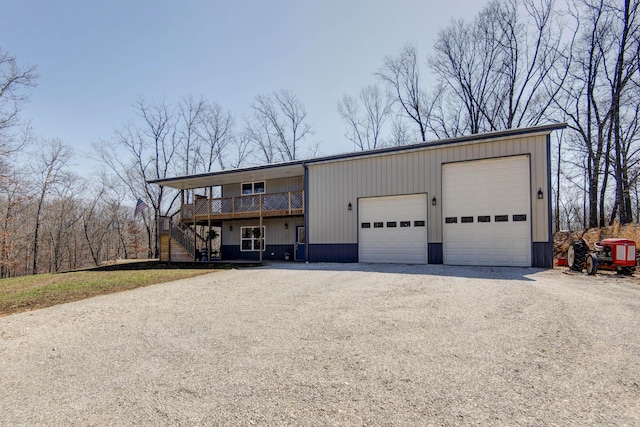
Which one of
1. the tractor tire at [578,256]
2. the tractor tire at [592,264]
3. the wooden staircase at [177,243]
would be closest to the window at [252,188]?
the wooden staircase at [177,243]

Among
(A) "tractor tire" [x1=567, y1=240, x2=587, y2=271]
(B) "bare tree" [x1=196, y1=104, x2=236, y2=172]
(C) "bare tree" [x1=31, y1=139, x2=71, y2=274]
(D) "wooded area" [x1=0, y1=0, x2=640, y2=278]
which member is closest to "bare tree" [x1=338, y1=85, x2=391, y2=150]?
(D) "wooded area" [x1=0, y1=0, x2=640, y2=278]

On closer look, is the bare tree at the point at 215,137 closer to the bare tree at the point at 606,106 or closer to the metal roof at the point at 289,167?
the metal roof at the point at 289,167

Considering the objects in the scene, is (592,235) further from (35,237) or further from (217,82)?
(35,237)

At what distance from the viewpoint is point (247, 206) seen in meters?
17.1

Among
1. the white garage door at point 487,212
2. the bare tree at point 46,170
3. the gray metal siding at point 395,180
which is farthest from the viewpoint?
the bare tree at point 46,170

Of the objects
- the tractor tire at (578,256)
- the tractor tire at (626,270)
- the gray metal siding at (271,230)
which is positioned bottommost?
the tractor tire at (626,270)

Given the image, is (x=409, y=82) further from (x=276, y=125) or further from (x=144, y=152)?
(x=144, y=152)

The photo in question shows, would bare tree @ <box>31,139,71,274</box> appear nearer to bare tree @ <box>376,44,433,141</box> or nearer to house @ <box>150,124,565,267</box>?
house @ <box>150,124,565,267</box>

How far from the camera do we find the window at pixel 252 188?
18.4 metres

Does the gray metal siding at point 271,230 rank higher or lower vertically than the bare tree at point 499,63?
lower

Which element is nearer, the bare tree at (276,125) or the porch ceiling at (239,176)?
the porch ceiling at (239,176)

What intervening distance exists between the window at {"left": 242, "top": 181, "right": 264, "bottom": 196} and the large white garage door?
7.17 m

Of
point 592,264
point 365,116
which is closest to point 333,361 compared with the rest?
point 592,264

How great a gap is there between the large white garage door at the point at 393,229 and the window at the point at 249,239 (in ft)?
24.8
